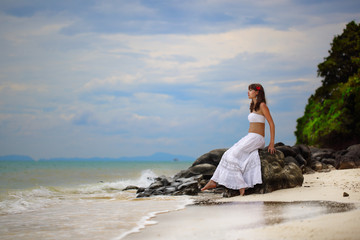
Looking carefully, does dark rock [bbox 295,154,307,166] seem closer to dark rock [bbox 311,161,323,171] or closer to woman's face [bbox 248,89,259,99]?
dark rock [bbox 311,161,323,171]

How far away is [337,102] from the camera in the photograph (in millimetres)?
28594

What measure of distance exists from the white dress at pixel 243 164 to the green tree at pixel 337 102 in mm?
20799

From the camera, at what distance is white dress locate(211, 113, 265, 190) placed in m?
8.65

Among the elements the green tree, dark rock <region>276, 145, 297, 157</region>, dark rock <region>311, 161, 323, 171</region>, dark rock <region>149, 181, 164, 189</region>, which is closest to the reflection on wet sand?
dark rock <region>149, 181, 164, 189</region>

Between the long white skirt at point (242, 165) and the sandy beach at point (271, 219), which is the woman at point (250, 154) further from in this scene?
the sandy beach at point (271, 219)

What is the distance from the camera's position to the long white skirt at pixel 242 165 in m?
8.64

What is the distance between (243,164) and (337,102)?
2283 centimetres

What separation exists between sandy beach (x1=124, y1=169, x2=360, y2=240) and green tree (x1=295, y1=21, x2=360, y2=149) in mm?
20615

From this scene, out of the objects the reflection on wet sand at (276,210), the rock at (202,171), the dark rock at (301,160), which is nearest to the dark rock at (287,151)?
the dark rock at (301,160)

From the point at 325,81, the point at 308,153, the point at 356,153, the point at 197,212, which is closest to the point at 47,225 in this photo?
the point at 197,212

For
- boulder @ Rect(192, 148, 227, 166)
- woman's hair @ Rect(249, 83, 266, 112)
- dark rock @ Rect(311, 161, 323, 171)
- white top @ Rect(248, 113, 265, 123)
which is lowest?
dark rock @ Rect(311, 161, 323, 171)

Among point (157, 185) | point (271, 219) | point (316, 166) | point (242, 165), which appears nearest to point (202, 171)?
point (157, 185)

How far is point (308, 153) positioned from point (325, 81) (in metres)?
19.7

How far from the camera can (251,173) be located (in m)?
8.74
